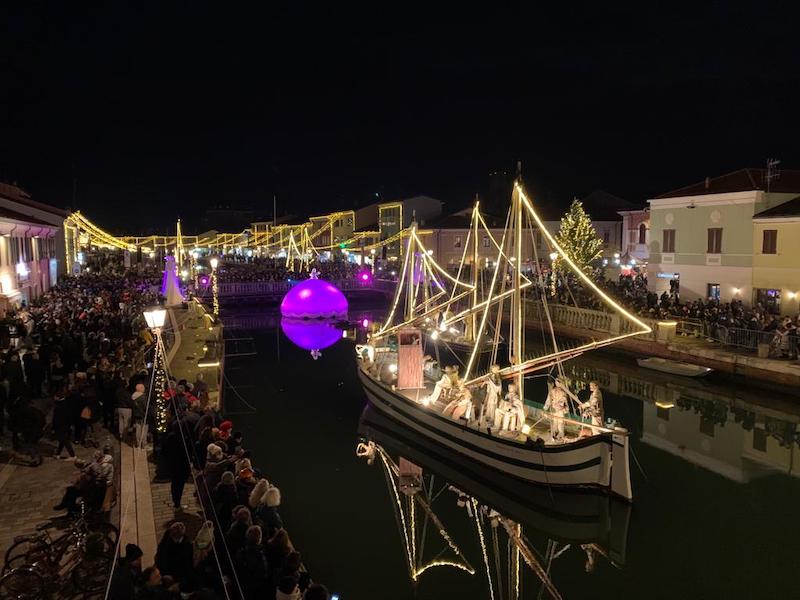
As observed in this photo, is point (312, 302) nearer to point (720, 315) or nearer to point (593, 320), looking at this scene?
point (593, 320)

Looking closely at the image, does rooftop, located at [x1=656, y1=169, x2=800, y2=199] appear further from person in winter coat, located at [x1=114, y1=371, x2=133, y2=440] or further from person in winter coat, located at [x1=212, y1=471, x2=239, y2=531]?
person in winter coat, located at [x1=212, y1=471, x2=239, y2=531]

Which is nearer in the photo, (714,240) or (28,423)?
(28,423)

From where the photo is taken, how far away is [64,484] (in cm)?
1078

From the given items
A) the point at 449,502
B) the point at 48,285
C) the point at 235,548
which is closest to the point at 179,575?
the point at 235,548

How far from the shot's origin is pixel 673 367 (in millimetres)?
26469

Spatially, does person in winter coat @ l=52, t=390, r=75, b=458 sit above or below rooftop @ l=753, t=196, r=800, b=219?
below

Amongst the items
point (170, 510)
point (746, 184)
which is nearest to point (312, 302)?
point (746, 184)

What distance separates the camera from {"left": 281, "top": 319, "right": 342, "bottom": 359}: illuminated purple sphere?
3622 cm

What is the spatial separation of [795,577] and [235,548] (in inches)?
404

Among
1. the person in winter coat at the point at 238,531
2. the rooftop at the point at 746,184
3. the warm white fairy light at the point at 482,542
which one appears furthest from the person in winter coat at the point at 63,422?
the rooftop at the point at 746,184

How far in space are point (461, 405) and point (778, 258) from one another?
1970 centimetres

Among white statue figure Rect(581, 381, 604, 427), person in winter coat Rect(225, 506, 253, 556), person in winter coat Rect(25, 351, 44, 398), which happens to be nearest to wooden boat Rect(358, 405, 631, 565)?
white statue figure Rect(581, 381, 604, 427)

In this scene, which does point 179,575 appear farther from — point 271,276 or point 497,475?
point 271,276

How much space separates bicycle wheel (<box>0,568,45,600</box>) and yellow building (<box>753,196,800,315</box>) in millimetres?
29940
